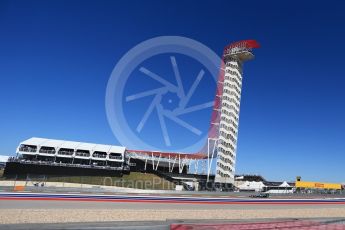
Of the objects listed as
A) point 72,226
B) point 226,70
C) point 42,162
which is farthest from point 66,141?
point 72,226

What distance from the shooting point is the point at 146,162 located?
95125mm

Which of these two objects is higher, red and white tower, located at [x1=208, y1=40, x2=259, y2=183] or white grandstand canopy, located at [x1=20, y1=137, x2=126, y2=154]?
red and white tower, located at [x1=208, y1=40, x2=259, y2=183]

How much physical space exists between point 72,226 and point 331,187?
89158 millimetres

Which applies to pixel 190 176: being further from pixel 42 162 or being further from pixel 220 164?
pixel 42 162

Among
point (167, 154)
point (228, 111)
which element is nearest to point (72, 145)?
point (167, 154)

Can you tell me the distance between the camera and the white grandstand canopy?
84312 millimetres

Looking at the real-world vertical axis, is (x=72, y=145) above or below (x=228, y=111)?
below

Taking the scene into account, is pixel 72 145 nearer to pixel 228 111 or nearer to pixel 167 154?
pixel 167 154

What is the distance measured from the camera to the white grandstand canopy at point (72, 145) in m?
84.3

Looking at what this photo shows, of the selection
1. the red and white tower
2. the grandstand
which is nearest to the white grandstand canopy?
the grandstand

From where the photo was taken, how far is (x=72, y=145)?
8738 centimetres

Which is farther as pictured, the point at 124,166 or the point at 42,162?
the point at 124,166

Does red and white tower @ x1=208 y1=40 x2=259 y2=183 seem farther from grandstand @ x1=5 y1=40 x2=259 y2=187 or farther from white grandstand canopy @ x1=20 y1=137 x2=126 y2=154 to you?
white grandstand canopy @ x1=20 y1=137 x2=126 y2=154

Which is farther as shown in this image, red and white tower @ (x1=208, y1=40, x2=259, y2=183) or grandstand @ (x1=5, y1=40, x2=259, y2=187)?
red and white tower @ (x1=208, y1=40, x2=259, y2=183)
